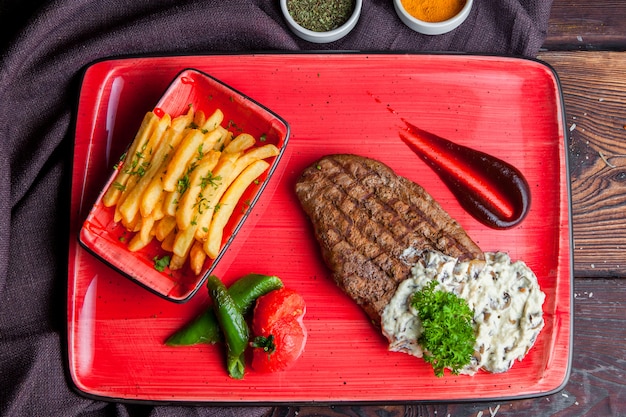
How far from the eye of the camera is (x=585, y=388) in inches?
197

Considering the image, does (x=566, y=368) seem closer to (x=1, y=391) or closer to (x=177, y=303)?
(x=177, y=303)

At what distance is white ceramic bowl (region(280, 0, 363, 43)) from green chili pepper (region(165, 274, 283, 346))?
82.5 inches

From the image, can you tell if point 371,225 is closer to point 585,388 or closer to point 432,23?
point 432,23

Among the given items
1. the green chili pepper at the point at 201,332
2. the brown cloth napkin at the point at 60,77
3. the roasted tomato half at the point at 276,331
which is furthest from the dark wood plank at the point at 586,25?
the green chili pepper at the point at 201,332

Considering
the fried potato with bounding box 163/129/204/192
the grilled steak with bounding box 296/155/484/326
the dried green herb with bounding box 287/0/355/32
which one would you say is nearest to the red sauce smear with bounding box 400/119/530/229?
the grilled steak with bounding box 296/155/484/326

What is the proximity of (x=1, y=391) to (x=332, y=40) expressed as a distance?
3957 millimetres

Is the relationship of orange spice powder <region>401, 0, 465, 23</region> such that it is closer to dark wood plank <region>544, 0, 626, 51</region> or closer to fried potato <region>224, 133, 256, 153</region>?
dark wood plank <region>544, 0, 626, 51</region>

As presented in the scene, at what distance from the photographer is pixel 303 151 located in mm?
4988

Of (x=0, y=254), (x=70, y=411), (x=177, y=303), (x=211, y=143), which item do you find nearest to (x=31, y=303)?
(x=0, y=254)

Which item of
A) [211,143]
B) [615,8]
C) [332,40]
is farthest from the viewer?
[615,8]

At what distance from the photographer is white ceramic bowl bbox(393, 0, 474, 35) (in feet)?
16.2

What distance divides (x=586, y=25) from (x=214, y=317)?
14.1 ft

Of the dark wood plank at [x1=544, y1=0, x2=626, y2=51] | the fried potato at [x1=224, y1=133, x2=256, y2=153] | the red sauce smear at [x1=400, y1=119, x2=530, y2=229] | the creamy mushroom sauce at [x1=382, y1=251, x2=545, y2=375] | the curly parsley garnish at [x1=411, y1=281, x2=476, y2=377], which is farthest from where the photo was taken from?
the dark wood plank at [x1=544, y1=0, x2=626, y2=51]

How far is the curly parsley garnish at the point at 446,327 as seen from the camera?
4.09 meters
